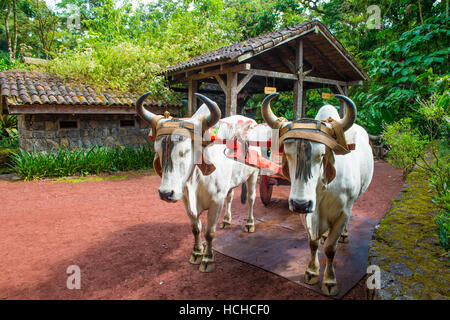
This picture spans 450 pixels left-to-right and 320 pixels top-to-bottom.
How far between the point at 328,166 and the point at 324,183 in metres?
0.16

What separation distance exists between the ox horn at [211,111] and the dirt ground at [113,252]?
1.66m

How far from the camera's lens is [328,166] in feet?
7.24

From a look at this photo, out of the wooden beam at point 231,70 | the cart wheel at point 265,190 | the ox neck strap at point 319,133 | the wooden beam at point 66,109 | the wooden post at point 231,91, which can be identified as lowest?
the cart wheel at point 265,190

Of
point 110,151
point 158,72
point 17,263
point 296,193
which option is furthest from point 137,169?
point 296,193

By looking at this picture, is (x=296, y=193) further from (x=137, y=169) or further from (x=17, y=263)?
(x=137, y=169)

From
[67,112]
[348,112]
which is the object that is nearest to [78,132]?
[67,112]

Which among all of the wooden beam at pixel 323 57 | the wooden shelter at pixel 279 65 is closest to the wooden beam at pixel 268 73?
the wooden shelter at pixel 279 65

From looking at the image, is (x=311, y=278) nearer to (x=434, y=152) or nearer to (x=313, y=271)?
(x=313, y=271)

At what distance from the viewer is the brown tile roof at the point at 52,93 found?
7.42 meters

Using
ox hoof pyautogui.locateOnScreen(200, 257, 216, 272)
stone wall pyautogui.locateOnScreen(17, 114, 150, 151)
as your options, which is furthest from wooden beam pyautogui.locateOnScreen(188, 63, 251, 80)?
ox hoof pyautogui.locateOnScreen(200, 257, 216, 272)

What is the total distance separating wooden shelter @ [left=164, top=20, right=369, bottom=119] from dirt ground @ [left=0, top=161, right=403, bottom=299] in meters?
3.39

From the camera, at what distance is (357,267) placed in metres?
3.15

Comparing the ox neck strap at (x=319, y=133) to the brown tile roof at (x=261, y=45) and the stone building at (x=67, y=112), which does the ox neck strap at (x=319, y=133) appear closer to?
the brown tile roof at (x=261, y=45)

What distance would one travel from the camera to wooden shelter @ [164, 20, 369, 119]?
7336 mm
